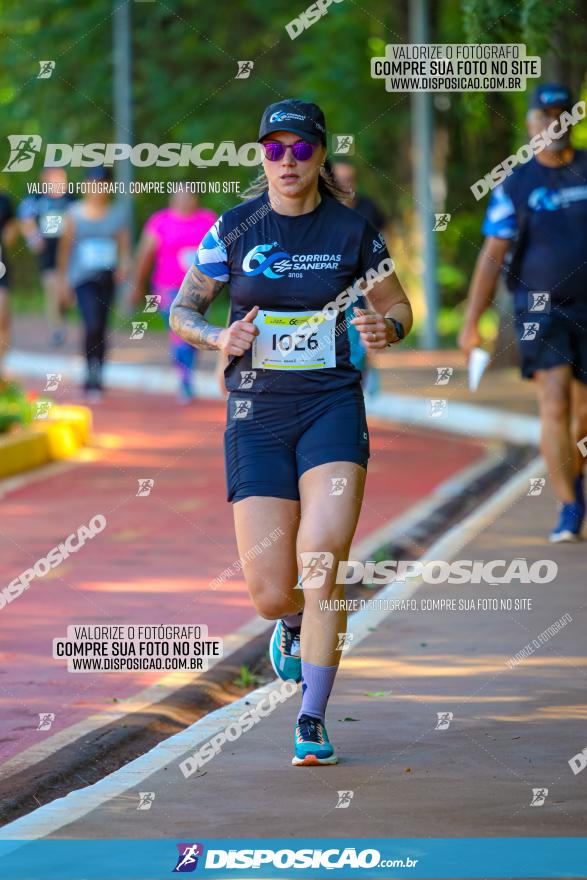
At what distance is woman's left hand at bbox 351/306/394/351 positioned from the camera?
20.9 ft

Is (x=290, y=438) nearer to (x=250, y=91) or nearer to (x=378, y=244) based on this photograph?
(x=378, y=244)

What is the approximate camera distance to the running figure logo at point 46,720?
6982 mm

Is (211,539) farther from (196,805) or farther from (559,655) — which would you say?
(196,805)

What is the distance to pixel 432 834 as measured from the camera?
541 centimetres

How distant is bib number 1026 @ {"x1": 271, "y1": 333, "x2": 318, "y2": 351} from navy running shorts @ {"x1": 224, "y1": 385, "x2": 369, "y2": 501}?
0.16 metres

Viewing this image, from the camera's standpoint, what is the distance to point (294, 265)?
645 cm

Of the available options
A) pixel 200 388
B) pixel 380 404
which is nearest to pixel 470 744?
pixel 380 404

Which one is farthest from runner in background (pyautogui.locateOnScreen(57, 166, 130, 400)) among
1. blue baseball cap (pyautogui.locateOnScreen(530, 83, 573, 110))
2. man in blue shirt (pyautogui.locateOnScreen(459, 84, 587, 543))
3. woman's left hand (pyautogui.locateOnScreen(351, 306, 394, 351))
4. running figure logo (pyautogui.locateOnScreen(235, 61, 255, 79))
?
woman's left hand (pyautogui.locateOnScreen(351, 306, 394, 351))

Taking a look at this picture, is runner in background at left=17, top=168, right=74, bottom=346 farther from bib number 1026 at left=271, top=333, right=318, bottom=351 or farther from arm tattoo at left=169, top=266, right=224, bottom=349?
bib number 1026 at left=271, top=333, right=318, bottom=351

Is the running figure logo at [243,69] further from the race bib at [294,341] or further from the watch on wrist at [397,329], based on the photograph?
the race bib at [294,341]

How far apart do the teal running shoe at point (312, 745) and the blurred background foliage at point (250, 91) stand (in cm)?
1919

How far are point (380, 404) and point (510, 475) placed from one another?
15.3 ft

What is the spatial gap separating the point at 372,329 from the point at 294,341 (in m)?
0.26

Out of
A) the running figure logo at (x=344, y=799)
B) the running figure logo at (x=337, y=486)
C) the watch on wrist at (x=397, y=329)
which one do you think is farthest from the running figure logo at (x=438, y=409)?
the running figure logo at (x=344, y=799)
